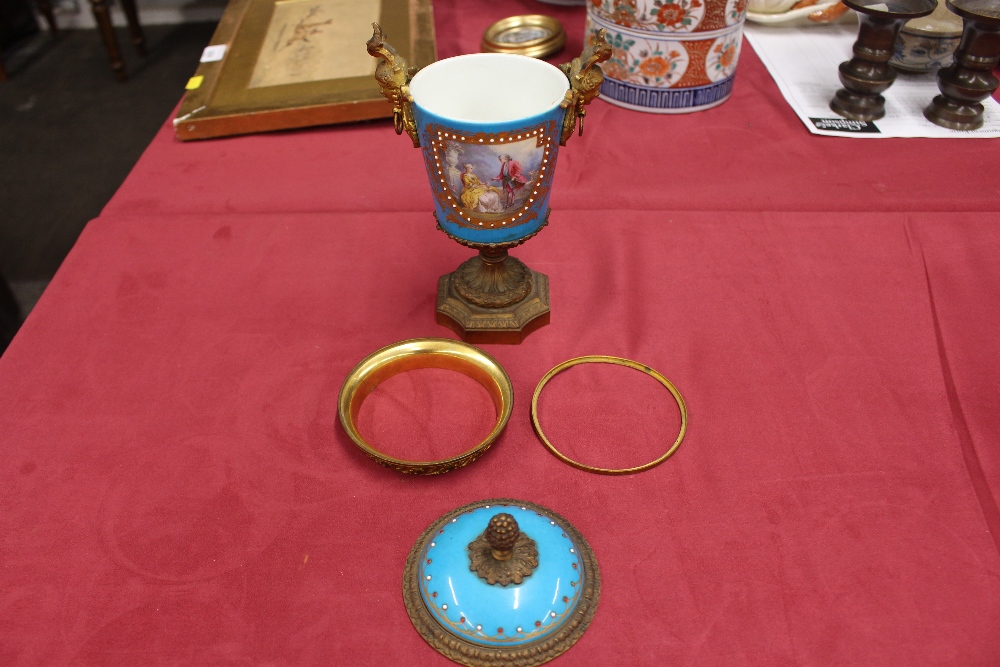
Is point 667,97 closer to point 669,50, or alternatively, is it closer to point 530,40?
point 669,50

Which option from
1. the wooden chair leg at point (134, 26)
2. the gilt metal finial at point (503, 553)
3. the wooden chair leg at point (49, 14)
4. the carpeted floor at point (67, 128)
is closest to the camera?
the gilt metal finial at point (503, 553)

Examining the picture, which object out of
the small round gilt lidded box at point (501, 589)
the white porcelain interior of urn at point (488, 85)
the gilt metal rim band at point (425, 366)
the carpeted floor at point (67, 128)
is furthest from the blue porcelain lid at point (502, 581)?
the carpeted floor at point (67, 128)

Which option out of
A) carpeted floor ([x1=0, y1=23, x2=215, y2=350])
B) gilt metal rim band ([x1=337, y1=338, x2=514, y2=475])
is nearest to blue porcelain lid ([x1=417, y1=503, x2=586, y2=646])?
gilt metal rim band ([x1=337, y1=338, x2=514, y2=475])

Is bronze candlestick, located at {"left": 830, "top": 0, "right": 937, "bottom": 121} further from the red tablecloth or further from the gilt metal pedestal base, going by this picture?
the gilt metal pedestal base

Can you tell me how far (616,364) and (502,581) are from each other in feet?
1.42

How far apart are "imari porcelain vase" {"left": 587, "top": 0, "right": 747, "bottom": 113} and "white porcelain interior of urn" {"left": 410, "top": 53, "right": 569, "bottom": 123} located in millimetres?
550

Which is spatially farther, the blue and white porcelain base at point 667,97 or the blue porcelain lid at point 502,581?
the blue and white porcelain base at point 667,97

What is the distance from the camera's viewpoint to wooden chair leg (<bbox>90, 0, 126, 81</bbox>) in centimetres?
280

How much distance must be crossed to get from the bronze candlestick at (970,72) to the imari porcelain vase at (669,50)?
407 millimetres

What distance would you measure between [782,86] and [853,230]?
1.73 feet

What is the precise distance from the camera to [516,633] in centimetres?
82

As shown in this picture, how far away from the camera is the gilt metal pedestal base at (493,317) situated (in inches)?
46.6

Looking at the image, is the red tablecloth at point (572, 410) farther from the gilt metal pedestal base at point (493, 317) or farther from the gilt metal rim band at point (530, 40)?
the gilt metal rim band at point (530, 40)

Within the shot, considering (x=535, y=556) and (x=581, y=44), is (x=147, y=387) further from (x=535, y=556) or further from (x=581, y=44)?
(x=581, y=44)
